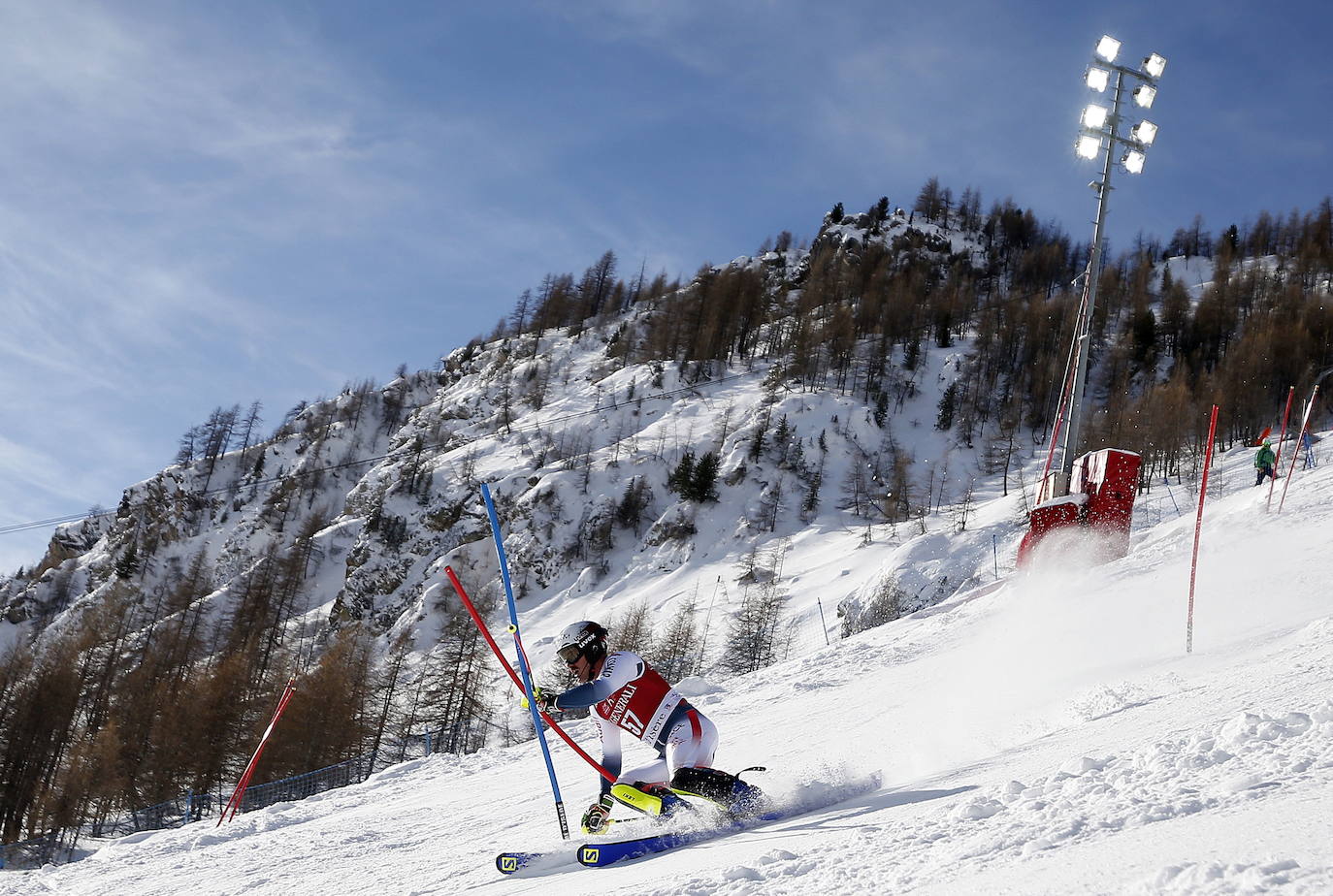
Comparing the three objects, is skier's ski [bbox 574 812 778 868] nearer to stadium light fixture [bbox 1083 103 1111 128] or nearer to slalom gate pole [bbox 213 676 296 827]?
slalom gate pole [bbox 213 676 296 827]

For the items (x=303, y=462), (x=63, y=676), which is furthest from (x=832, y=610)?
(x=303, y=462)

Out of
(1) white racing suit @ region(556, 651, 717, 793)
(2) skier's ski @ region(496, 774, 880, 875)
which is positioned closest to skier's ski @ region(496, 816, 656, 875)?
(2) skier's ski @ region(496, 774, 880, 875)

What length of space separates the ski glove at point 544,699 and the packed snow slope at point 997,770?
3.48 ft

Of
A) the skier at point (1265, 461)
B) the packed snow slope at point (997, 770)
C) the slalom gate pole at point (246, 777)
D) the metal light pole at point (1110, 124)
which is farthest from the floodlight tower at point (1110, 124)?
the slalom gate pole at point (246, 777)

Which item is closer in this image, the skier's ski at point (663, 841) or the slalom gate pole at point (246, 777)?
the skier's ski at point (663, 841)

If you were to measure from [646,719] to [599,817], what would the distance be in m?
0.77

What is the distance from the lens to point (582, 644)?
21.2ft

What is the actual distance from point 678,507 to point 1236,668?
202ft

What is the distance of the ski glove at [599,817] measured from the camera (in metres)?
6.02

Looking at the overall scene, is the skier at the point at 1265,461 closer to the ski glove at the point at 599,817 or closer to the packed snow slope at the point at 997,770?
the packed snow slope at the point at 997,770

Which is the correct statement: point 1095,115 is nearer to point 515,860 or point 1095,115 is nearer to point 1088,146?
point 1088,146

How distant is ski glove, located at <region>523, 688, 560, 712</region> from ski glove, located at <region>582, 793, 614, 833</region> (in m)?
0.77

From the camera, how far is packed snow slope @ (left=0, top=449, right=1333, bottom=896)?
343 centimetres

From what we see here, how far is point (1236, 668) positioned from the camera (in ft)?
23.8
